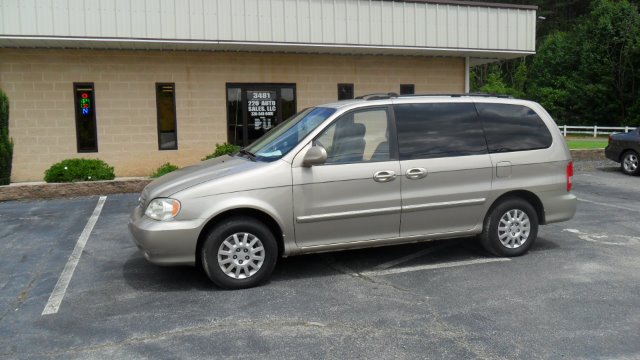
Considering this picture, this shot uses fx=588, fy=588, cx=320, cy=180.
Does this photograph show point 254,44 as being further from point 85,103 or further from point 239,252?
point 239,252

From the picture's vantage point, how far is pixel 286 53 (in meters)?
14.7

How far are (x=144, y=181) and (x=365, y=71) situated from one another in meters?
6.56

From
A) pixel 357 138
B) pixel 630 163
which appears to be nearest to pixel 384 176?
pixel 357 138

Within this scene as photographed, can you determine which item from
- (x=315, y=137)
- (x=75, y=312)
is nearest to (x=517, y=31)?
(x=315, y=137)

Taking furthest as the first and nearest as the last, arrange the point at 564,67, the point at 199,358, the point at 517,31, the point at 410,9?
the point at 564,67 < the point at 517,31 < the point at 410,9 < the point at 199,358

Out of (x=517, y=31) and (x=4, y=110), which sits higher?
(x=517, y=31)

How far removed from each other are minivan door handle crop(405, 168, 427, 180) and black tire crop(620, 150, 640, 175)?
11.0m

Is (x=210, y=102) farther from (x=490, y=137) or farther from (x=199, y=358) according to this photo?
(x=199, y=358)

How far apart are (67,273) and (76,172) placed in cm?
587

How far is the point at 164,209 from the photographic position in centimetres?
564

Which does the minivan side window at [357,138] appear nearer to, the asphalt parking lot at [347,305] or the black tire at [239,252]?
the black tire at [239,252]

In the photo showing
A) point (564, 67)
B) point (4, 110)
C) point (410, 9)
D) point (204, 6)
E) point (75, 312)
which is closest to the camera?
point (75, 312)

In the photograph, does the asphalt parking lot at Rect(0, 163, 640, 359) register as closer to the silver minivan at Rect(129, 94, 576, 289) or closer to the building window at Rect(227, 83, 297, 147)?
the silver minivan at Rect(129, 94, 576, 289)

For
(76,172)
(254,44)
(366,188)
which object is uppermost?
(254,44)
